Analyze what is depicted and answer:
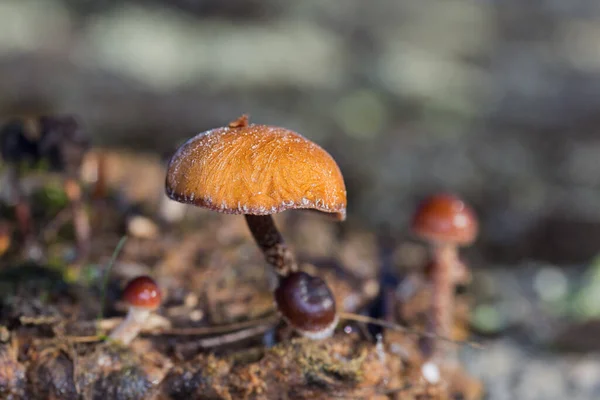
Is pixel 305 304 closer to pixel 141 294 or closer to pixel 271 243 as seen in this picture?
A: pixel 271 243

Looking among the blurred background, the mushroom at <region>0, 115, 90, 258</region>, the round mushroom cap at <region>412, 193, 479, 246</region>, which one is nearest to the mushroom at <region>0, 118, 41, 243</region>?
the mushroom at <region>0, 115, 90, 258</region>

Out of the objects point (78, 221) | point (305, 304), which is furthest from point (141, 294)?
point (78, 221)

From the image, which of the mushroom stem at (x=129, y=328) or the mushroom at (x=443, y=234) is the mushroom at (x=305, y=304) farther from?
the mushroom at (x=443, y=234)

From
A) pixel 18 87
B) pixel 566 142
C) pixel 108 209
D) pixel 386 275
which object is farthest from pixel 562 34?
pixel 18 87

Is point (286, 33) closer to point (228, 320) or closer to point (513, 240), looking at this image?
point (513, 240)

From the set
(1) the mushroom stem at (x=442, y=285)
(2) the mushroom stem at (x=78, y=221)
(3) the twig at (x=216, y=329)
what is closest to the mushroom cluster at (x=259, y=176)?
(3) the twig at (x=216, y=329)

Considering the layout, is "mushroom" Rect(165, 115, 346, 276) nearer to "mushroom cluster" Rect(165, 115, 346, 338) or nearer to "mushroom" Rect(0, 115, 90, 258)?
"mushroom cluster" Rect(165, 115, 346, 338)
